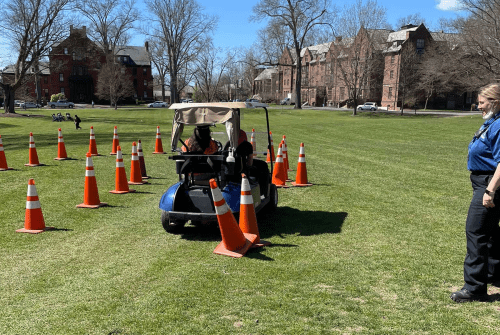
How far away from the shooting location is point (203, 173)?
6.27 metres

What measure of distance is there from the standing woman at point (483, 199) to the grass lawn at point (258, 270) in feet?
0.66

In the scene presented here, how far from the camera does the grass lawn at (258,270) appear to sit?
11.8 ft

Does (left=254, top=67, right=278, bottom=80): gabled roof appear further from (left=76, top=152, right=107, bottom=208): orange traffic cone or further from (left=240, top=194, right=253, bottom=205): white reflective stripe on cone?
(left=240, top=194, right=253, bottom=205): white reflective stripe on cone

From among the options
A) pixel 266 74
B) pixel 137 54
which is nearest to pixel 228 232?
pixel 137 54

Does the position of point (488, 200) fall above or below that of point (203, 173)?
above

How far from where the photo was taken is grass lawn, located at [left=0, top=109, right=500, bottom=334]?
3605 mm

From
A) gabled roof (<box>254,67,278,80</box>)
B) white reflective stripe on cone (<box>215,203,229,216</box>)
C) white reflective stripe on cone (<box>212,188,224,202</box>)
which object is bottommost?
white reflective stripe on cone (<box>215,203,229,216</box>)

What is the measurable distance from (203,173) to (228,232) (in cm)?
134

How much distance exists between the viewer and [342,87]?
74062 mm

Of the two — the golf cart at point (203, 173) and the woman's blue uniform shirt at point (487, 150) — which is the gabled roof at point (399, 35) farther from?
the woman's blue uniform shirt at point (487, 150)

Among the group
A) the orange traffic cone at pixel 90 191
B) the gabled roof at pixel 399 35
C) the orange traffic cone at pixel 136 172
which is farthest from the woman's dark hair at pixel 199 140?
the gabled roof at pixel 399 35

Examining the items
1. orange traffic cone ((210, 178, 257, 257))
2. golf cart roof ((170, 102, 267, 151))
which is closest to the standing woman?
orange traffic cone ((210, 178, 257, 257))

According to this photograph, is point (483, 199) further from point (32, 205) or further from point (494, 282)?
point (32, 205)

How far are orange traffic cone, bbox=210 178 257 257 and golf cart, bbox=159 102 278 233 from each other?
584 mm
